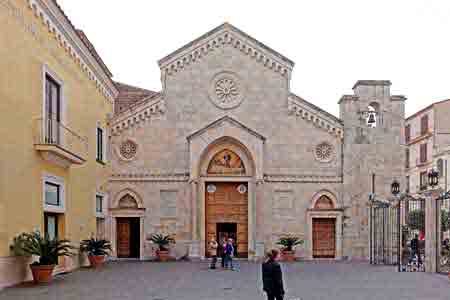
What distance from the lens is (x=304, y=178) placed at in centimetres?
3011

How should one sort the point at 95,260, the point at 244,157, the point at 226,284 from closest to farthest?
the point at 226,284 < the point at 95,260 < the point at 244,157

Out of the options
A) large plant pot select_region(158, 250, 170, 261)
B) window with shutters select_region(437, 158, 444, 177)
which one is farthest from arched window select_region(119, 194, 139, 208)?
window with shutters select_region(437, 158, 444, 177)

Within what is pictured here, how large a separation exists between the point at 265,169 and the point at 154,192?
556cm

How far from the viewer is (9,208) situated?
54.7ft

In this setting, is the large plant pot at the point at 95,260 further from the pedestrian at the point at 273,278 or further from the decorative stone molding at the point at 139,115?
the pedestrian at the point at 273,278

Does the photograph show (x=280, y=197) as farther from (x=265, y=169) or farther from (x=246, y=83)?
(x=246, y=83)

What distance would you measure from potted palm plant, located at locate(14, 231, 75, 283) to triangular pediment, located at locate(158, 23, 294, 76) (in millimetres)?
14334

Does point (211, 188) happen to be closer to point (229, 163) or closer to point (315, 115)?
point (229, 163)

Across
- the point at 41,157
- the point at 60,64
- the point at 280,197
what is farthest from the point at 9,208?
the point at 280,197

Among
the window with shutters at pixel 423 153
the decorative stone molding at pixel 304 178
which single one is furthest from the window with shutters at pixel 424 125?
the decorative stone molding at pixel 304 178

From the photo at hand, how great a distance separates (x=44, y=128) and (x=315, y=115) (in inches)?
591

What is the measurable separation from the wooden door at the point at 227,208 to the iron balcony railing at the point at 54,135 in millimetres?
9113

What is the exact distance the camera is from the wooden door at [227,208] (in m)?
30.5

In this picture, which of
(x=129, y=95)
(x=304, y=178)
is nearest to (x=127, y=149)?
(x=304, y=178)
